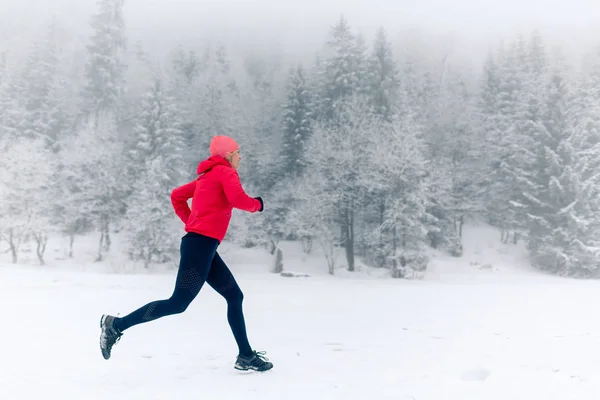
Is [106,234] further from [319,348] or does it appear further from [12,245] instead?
[319,348]

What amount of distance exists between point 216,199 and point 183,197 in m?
0.52

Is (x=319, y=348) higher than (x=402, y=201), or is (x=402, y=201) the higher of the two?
(x=402, y=201)

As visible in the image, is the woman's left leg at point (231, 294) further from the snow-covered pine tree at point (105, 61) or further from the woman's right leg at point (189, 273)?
the snow-covered pine tree at point (105, 61)

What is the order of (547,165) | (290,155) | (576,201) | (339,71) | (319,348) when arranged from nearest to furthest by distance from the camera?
(319,348) → (576,201) → (547,165) → (290,155) → (339,71)

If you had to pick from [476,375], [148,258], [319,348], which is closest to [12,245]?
[148,258]

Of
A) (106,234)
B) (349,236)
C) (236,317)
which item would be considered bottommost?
(106,234)

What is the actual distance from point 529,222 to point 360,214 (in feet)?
41.6

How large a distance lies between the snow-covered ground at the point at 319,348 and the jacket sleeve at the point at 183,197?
132 cm

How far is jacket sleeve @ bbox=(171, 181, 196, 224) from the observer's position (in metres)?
3.84

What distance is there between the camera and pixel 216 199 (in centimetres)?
350

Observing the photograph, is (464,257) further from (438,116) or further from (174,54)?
(174,54)

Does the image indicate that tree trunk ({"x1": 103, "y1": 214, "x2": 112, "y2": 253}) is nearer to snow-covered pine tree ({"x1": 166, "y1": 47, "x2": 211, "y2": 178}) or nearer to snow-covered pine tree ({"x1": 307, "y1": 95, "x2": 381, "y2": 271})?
snow-covered pine tree ({"x1": 166, "y1": 47, "x2": 211, "y2": 178})

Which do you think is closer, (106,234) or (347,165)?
(347,165)

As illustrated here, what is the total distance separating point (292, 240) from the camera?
36.8 meters
